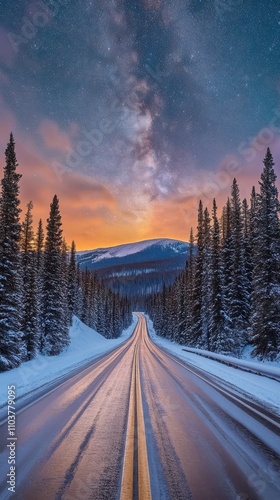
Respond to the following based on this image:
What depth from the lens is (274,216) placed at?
24203mm

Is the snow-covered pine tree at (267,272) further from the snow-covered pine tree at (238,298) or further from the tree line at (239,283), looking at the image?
the snow-covered pine tree at (238,298)

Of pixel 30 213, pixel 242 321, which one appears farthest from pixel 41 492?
pixel 242 321

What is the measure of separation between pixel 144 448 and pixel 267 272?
69.9ft

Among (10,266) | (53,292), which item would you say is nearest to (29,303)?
(53,292)

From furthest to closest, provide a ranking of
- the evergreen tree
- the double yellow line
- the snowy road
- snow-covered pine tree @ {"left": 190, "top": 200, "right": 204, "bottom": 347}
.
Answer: snow-covered pine tree @ {"left": 190, "top": 200, "right": 204, "bottom": 347} → the evergreen tree → the snowy road → the double yellow line

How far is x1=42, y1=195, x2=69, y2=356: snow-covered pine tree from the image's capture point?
27828mm

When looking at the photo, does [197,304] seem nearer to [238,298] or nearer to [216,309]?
[216,309]

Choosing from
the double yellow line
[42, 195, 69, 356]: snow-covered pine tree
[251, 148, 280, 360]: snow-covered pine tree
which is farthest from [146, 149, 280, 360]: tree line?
the double yellow line

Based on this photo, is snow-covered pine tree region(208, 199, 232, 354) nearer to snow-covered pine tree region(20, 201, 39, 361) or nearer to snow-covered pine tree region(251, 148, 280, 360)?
snow-covered pine tree region(251, 148, 280, 360)

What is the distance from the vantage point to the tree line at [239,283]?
75.5 ft

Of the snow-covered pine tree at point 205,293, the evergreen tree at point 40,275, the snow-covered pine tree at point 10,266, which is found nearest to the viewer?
the snow-covered pine tree at point 10,266

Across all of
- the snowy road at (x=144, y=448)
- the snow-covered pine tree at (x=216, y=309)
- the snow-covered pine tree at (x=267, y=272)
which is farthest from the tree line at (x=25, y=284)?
the snow-covered pine tree at (x=267, y=272)

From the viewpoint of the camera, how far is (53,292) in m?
28.9

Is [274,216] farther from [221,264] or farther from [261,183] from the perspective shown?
[221,264]
